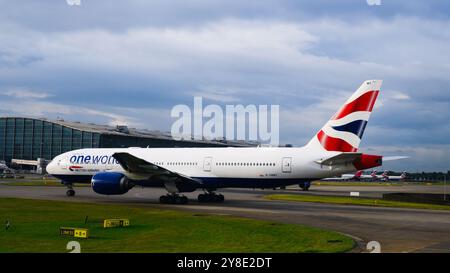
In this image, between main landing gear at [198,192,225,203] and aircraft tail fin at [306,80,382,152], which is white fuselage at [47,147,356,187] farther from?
main landing gear at [198,192,225,203]

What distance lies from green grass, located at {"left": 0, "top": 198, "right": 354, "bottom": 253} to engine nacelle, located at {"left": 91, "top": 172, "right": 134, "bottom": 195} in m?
8.15

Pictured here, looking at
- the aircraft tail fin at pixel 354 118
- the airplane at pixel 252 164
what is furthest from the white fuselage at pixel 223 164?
the aircraft tail fin at pixel 354 118

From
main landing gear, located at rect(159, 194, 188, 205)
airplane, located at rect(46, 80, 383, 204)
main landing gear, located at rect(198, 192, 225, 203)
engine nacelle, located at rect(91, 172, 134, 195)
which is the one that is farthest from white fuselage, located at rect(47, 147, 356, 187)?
main landing gear, located at rect(159, 194, 188, 205)

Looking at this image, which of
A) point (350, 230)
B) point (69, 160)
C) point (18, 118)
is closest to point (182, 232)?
point (350, 230)

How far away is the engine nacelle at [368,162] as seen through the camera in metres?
28.8

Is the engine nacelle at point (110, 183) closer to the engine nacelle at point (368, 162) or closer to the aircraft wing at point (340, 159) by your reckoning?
the aircraft wing at point (340, 159)

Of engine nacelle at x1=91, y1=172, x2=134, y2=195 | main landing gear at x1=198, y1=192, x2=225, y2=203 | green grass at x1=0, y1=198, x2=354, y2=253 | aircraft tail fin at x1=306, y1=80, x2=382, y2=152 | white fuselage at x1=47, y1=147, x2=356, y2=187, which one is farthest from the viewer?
main landing gear at x1=198, y1=192, x2=225, y2=203

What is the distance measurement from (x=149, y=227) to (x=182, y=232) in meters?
1.89

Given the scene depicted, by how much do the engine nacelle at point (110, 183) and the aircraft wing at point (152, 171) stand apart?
1.02m

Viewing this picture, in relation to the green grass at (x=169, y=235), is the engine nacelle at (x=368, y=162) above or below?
above

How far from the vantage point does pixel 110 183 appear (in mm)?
31219

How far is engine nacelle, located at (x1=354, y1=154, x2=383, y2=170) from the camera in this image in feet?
94.6

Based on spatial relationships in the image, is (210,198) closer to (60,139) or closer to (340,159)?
(340,159)
